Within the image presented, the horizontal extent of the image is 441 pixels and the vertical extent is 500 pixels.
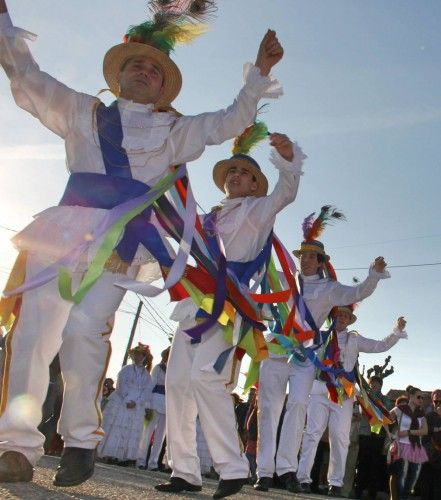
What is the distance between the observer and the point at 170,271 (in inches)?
138

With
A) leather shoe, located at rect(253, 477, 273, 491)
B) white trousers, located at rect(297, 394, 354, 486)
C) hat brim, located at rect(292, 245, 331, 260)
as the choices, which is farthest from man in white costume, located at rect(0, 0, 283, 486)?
white trousers, located at rect(297, 394, 354, 486)

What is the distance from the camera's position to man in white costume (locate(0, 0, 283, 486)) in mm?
3088

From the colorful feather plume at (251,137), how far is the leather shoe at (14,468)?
3004 mm

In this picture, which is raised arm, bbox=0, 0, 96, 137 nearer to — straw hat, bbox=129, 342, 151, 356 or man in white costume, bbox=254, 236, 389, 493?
man in white costume, bbox=254, 236, 389, 493

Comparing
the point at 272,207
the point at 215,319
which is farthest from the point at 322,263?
the point at 215,319

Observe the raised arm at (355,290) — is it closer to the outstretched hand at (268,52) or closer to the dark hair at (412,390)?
the dark hair at (412,390)

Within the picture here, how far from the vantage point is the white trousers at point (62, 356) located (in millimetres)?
3066

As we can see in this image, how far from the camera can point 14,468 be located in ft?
9.40

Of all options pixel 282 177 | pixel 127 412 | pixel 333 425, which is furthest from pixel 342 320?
pixel 282 177

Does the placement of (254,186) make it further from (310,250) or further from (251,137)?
(310,250)

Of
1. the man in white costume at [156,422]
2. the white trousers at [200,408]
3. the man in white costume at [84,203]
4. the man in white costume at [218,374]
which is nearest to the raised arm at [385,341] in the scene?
the man in white costume at [156,422]

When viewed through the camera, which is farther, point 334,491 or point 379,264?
point 334,491

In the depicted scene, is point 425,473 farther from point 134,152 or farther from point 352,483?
point 134,152

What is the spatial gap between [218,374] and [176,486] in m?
0.72
